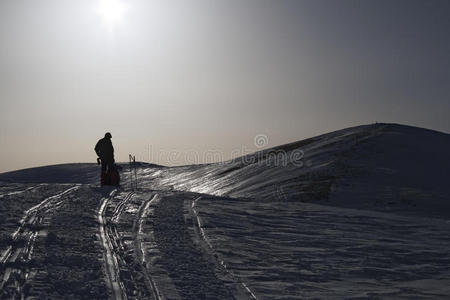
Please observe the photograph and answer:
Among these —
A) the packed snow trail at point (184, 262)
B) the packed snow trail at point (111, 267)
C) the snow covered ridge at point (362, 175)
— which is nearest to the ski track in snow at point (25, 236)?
the packed snow trail at point (111, 267)

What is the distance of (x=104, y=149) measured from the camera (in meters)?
20.4

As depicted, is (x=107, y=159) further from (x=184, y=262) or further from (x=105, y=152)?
(x=184, y=262)

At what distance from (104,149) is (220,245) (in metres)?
12.3

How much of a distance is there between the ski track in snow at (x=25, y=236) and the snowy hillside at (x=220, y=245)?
2 centimetres

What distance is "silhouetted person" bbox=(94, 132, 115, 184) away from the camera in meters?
20.4

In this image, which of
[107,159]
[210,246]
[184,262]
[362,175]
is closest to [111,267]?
[184,262]

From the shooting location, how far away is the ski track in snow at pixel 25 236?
7020mm

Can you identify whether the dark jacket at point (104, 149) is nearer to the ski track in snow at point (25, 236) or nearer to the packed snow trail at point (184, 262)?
the ski track in snow at point (25, 236)

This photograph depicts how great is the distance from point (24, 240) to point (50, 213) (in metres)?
2.87

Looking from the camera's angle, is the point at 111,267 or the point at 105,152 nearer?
the point at 111,267

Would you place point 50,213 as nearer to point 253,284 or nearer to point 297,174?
point 253,284

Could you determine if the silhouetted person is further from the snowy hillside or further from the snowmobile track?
the snowmobile track

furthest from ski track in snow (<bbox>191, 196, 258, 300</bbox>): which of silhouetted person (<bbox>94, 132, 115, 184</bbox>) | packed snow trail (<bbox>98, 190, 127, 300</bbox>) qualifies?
silhouetted person (<bbox>94, 132, 115, 184</bbox>)

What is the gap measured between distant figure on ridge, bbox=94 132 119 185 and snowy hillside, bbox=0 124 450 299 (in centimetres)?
308
